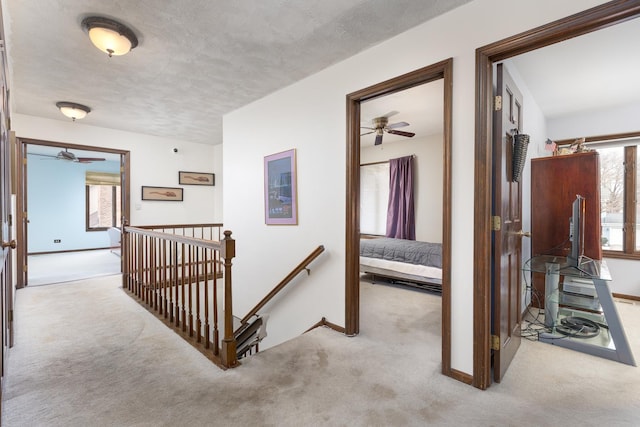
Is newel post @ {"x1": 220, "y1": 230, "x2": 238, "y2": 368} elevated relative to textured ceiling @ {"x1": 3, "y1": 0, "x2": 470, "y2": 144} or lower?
lower

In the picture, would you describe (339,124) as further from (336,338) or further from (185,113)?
(185,113)

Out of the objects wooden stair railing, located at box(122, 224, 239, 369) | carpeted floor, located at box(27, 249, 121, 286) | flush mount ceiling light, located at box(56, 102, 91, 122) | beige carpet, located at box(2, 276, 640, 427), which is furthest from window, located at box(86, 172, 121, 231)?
beige carpet, located at box(2, 276, 640, 427)

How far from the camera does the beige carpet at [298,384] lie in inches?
64.7

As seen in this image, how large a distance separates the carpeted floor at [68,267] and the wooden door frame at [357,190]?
4.51 metres

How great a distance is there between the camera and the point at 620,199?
4.01 m

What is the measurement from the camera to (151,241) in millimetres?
3367

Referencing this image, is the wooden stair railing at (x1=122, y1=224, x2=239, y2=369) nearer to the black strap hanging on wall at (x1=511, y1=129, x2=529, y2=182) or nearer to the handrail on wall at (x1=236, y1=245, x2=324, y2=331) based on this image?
the handrail on wall at (x1=236, y1=245, x2=324, y2=331)

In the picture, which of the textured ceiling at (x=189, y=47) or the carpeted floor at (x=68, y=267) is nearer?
the textured ceiling at (x=189, y=47)

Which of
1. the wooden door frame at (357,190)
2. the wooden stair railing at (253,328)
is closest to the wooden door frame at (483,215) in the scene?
the wooden door frame at (357,190)

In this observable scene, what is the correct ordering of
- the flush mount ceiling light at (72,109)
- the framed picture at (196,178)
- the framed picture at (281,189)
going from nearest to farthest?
the framed picture at (281,189), the flush mount ceiling light at (72,109), the framed picture at (196,178)

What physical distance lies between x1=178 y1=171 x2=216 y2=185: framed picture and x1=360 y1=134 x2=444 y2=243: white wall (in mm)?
3977

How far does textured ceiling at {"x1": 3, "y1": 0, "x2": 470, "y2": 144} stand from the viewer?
2.04 meters

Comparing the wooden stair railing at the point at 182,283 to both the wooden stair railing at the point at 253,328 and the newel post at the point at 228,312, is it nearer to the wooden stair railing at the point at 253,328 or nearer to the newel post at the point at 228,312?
the newel post at the point at 228,312

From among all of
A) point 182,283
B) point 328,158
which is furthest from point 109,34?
point 182,283
